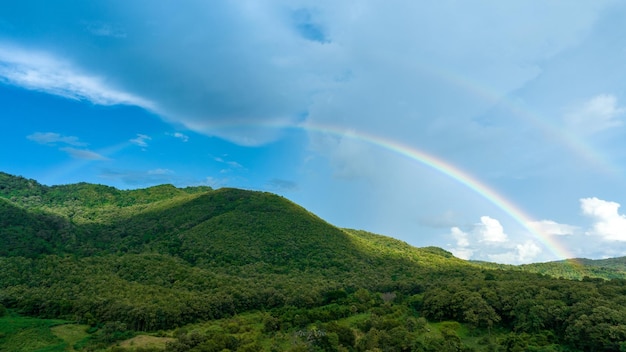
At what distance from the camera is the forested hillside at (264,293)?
56156mm

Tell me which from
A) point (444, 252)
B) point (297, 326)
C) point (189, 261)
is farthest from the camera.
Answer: point (444, 252)

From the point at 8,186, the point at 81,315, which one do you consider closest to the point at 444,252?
the point at 81,315

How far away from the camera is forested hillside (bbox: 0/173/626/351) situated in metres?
56.2

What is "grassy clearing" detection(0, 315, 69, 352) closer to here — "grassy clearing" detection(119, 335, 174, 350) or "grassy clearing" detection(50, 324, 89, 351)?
"grassy clearing" detection(50, 324, 89, 351)

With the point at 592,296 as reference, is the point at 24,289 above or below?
below

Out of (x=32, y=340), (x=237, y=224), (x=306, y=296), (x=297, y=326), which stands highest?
(x=237, y=224)

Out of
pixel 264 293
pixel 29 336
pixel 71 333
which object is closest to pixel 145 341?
pixel 71 333

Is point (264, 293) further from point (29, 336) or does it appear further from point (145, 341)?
point (29, 336)

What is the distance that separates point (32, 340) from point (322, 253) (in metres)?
80.9

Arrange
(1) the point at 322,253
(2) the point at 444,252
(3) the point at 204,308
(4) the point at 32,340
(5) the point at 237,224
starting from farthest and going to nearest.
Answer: (2) the point at 444,252 < (5) the point at 237,224 < (1) the point at 322,253 < (3) the point at 204,308 < (4) the point at 32,340

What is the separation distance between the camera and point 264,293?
279ft

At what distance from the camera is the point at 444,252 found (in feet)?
593

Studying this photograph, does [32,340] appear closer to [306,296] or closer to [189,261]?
[306,296]

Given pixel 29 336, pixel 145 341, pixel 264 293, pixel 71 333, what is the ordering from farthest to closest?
pixel 264 293, pixel 71 333, pixel 145 341, pixel 29 336
